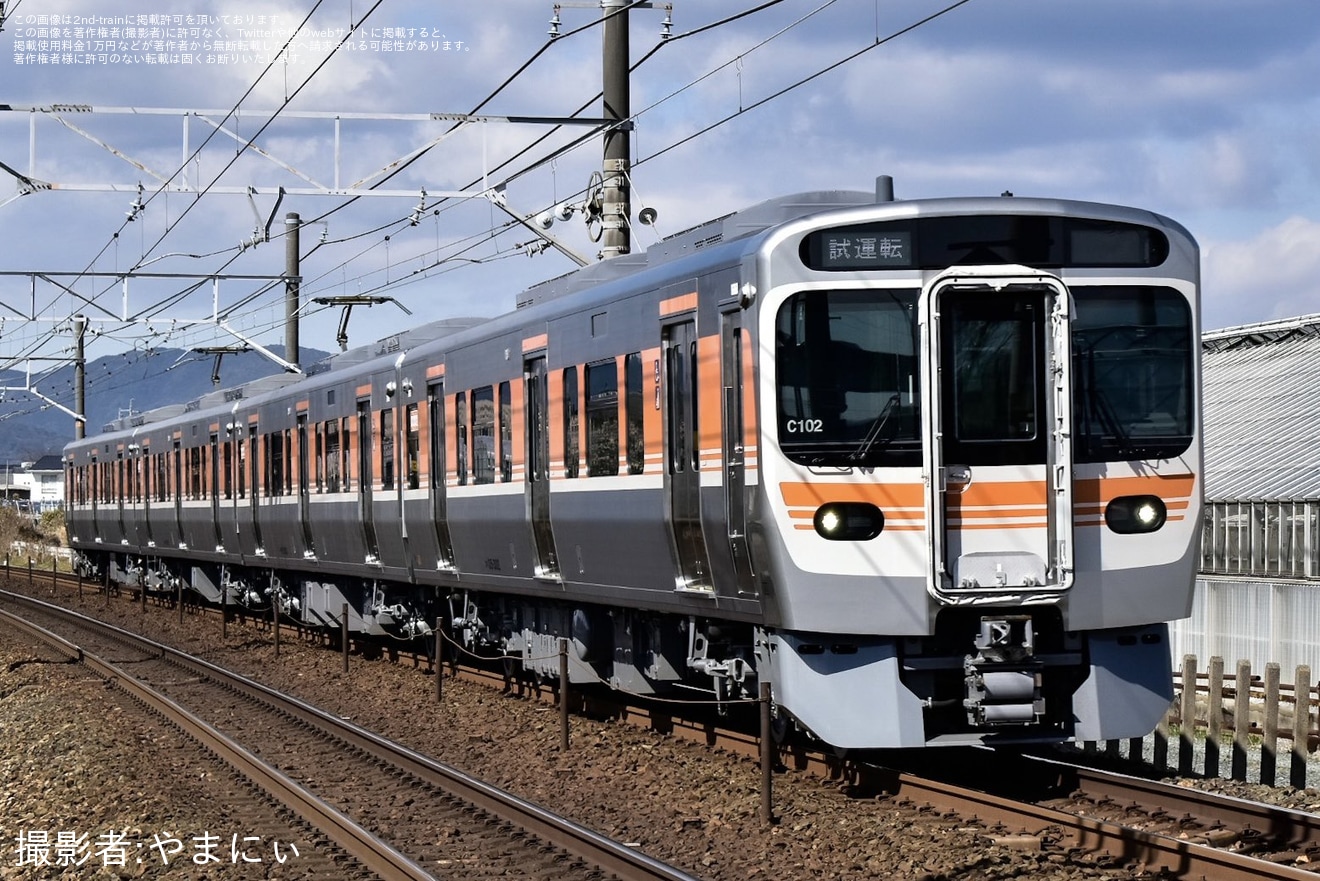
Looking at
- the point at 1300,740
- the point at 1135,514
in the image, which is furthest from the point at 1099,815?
the point at 1300,740

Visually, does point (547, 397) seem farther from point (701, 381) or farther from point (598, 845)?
point (598, 845)

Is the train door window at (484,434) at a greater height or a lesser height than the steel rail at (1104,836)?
greater

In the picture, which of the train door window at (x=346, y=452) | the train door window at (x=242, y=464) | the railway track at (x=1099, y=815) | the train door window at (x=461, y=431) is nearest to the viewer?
the railway track at (x=1099, y=815)

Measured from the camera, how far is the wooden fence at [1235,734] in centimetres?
1235

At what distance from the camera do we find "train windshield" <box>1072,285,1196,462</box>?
10.2 m

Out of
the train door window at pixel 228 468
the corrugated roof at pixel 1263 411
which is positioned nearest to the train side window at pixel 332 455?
the train door window at pixel 228 468

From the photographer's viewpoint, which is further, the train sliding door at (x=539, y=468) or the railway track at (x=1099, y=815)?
the train sliding door at (x=539, y=468)

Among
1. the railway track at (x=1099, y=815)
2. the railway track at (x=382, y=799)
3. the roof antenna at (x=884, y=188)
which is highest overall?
the roof antenna at (x=884, y=188)

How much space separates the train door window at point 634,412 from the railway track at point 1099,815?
229cm

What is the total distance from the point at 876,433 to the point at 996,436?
69cm

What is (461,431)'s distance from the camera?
16.9 metres

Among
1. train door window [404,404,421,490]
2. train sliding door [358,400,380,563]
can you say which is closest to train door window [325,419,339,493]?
train sliding door [358,400,380,563]

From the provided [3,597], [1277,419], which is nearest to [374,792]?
[1277,419]

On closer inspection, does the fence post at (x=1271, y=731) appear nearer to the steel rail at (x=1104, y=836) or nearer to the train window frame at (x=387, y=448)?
the steel rail at (x=1104, y=836)
